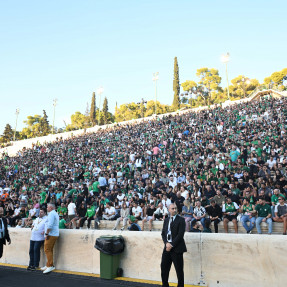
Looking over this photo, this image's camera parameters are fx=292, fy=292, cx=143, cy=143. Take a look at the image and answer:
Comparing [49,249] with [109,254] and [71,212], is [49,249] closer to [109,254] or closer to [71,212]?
[109,254]

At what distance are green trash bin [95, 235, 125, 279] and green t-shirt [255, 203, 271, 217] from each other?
4.19 meters

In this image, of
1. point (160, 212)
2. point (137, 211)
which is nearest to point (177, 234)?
point (160, 212)

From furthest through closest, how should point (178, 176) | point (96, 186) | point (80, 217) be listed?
point (96, 186), point (178, 176), point (80, 217)

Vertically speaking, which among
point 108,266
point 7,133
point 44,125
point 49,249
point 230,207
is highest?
point 44,125

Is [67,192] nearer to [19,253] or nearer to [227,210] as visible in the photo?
[19,253]

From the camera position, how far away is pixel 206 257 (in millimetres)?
5266

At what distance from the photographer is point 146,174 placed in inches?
635

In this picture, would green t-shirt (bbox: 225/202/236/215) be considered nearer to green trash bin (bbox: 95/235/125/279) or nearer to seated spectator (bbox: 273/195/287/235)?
seated spectator (bbox: 273/195/287/235)

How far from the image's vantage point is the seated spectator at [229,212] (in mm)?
8414

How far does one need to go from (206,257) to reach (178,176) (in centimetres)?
873

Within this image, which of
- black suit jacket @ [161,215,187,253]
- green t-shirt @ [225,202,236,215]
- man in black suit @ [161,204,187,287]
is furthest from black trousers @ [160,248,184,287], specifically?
green t-shirt @ [225,202,236,215]

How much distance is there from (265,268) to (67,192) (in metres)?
12.5

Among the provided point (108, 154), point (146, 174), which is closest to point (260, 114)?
point (146, 174)

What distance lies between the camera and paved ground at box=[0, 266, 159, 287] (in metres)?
5.59
